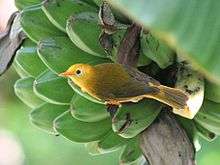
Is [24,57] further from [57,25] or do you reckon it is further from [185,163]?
[185,163]

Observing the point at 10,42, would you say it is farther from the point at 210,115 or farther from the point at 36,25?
the point at 210,115

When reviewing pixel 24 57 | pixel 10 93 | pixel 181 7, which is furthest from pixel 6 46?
pixel 10 93

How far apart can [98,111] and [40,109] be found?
0.43 feet

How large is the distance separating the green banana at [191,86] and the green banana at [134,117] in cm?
5

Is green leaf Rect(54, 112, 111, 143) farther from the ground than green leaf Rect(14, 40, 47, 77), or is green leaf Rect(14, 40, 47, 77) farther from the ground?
green leaf Rect(14, 40, 47, 77)

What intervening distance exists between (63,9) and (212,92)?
28 cm

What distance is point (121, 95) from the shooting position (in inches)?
30.8

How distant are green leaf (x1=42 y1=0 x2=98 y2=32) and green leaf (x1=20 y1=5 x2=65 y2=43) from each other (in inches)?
1.6

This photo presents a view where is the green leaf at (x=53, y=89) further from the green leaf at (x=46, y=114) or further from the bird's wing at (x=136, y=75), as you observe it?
the bird's wing at (x=136, y=75)

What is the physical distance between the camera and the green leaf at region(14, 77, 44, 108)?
39.4 inches

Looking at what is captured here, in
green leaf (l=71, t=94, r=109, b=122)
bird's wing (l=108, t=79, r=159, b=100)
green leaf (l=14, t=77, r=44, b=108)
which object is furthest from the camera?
green leaf (l=14, t=77, r=44, b=108)

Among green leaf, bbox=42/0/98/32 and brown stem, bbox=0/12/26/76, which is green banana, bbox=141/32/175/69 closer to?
green leaf, bbox=42/0/98/32

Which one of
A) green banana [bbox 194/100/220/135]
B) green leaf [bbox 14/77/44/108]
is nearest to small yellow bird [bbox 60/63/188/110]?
green banana [bbox 194/100/220/135]

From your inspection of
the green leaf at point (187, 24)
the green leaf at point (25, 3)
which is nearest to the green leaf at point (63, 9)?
the green leaf at point (25, 3)
